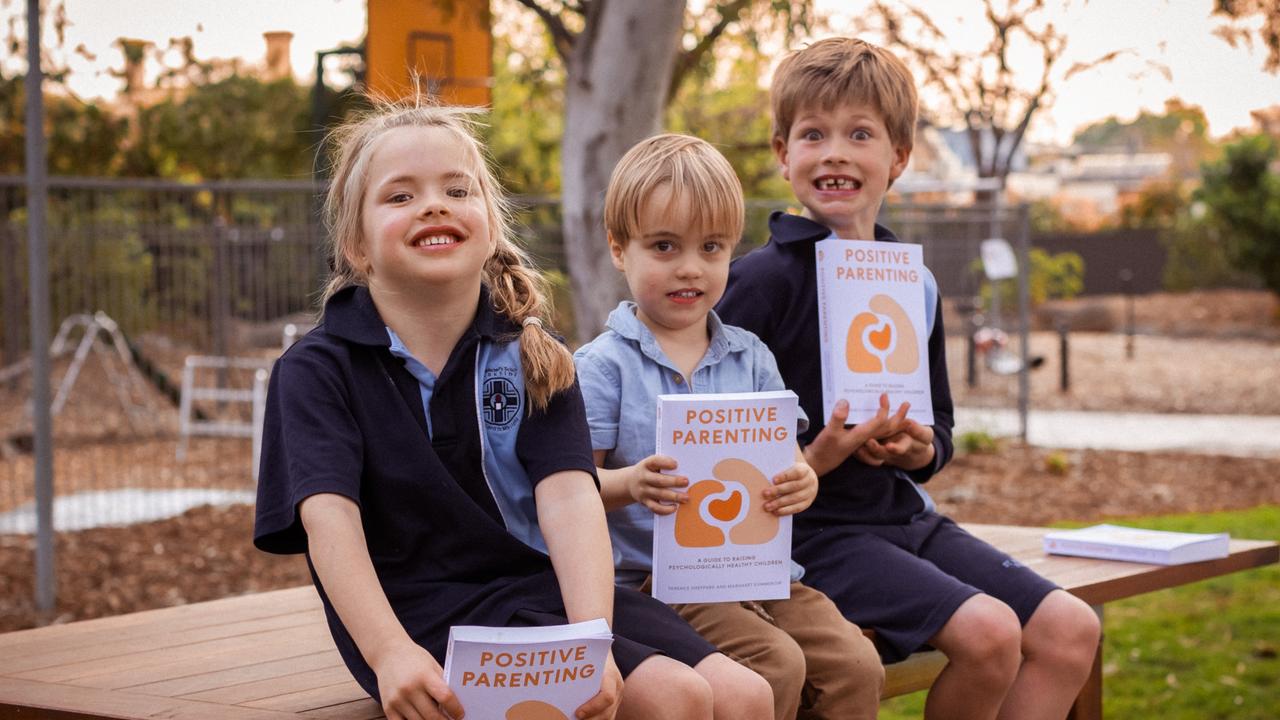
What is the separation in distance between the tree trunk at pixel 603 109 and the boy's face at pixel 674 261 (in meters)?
3.02

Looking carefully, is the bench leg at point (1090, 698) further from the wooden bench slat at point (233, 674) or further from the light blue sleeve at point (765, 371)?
the wooden bench slat at point (233, 674)

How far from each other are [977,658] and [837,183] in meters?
1.11

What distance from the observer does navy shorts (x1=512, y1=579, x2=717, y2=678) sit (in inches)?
90.2

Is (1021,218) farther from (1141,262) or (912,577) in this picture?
(1141,262)

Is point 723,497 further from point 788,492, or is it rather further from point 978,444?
point 978,444

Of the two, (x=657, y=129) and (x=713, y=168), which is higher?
(x=657, y=129)

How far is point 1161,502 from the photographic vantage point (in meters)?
8.98

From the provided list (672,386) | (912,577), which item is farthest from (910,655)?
(672,386)

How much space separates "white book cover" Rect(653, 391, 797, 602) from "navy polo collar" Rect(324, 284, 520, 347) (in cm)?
33

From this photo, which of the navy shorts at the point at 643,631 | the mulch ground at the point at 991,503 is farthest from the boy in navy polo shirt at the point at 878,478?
the mulch ground at the point at 991,503

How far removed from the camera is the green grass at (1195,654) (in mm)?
4781

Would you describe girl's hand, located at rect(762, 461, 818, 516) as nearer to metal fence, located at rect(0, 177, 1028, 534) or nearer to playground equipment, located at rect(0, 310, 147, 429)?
metal fence, located at rect(0, 177, 1028, 534)

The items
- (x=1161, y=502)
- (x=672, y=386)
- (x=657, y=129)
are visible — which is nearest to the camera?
(x=672, y=386)

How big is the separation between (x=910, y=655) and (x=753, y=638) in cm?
57
